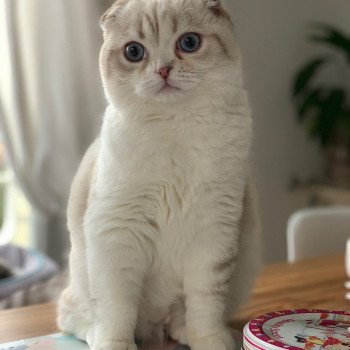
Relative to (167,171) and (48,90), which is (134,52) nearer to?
(167,171)

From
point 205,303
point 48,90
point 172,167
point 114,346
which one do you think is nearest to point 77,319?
point 114,346

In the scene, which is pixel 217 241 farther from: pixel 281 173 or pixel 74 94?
pixel 281 173

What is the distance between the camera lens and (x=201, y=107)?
3.71 feet

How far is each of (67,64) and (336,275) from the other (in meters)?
1.64

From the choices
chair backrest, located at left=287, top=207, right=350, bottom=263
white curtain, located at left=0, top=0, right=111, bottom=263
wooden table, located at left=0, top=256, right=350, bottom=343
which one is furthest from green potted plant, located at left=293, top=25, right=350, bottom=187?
wooden table, located at left=0, top=256, right=350, bottom=343

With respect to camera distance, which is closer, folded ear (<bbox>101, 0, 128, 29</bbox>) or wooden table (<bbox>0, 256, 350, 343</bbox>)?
folded ear (<bbox>101, 0, 128, 29</bbox>)

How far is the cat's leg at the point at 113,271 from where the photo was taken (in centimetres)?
112

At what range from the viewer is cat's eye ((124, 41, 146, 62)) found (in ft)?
3.67

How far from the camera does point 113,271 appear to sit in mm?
1119

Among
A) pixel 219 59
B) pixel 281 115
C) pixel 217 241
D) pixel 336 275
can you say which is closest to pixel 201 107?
pixel 219 59

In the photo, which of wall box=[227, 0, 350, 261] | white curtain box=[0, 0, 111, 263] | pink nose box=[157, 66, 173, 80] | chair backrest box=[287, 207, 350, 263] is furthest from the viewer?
wall box=[227, 0, 350, 261]

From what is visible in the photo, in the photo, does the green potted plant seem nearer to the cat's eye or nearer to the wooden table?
the wooden table

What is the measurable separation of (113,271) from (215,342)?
219 millimetres

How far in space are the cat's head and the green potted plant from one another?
2.44m
